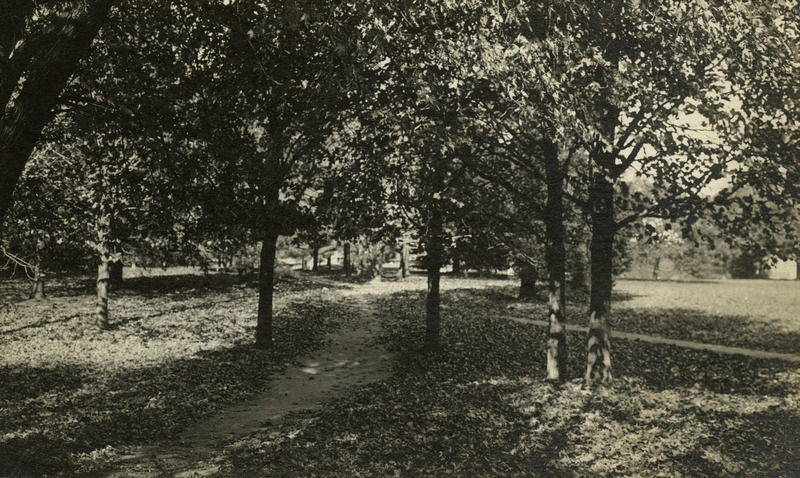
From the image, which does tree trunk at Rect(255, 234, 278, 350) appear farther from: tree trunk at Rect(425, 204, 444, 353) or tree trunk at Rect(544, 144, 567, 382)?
tree trunk at Rect(544, 144, 567, 382)

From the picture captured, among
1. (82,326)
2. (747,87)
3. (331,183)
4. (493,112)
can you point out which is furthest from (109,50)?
(82,326)

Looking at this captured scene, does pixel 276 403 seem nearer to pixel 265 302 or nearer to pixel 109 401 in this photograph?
pixel 109 401

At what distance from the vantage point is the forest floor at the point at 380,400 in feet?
20.9

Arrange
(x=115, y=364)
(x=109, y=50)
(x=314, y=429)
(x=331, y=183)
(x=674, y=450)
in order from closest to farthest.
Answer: (x=674, y=450)
(x=109, y=50)
(x=314, y=429)
(x=331, y=183)
(x=115, y=364)

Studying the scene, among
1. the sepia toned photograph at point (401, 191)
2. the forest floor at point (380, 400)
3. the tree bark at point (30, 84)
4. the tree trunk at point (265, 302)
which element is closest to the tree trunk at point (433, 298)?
the sepia toned photograph at point (401, 191)

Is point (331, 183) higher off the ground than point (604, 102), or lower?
lower

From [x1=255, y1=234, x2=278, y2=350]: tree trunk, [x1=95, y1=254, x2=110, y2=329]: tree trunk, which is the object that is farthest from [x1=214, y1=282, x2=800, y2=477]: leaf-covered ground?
[x1=95, y1=254, x2=110, y2=329]: tree trunk

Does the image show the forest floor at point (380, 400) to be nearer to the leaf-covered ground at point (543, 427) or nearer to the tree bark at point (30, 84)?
the leaf-covered ground at point (543, 427)

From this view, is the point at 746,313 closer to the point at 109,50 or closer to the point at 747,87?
the point at 747,87

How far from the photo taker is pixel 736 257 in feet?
41.9

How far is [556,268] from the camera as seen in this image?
11312mm

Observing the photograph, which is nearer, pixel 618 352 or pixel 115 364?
pixel 115 364

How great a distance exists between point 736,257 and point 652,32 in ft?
24.9

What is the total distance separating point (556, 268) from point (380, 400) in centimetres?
488
